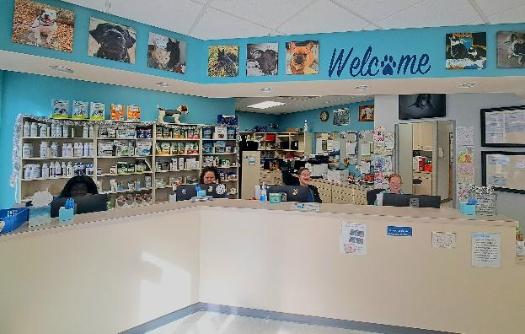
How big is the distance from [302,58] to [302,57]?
0.01m

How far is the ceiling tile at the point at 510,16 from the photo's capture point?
113 inches

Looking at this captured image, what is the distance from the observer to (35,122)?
5.08m

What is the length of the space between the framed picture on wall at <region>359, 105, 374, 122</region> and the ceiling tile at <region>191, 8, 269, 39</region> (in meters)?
5.49

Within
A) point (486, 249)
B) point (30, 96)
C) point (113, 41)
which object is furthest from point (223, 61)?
point (30, 96)

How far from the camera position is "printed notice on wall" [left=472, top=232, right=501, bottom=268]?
8.77ft

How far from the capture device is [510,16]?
118 inches

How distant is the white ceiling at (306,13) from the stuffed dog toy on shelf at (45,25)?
0.22 metres

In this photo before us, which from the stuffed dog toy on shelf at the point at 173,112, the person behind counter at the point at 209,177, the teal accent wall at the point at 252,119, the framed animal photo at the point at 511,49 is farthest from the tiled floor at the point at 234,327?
the teal accent wall at the point at 252,119

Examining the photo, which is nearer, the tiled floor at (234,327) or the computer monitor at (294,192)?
the tiled floor at (234,327)

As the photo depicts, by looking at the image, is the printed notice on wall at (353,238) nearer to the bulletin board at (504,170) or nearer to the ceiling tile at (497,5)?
the ceiling tile at (497,5)

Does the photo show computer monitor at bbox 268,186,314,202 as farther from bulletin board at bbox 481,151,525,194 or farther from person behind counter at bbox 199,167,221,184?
bulletin board at bbox 481,151,525,194

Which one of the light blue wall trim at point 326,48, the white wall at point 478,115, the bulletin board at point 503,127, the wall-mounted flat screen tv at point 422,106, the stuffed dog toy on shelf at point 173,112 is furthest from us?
the stuffed dog toy on shelf at point 173,112

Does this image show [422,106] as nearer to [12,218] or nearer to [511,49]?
[511,49]

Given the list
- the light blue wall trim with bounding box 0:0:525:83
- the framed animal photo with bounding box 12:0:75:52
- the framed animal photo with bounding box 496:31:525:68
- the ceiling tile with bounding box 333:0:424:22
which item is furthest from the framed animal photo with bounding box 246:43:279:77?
the framed animal photo with bounding box 496:31:525:68
